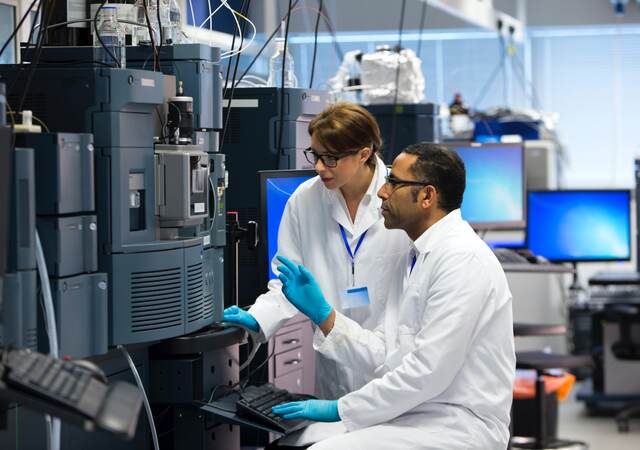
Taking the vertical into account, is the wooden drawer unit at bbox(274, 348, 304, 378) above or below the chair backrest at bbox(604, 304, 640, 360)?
above

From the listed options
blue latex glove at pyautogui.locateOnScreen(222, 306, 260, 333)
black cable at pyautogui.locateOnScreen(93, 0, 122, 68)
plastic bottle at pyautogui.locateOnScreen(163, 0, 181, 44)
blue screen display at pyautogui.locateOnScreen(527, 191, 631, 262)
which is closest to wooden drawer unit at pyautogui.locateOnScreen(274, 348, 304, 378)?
blue latex glove at pyautogui.locateOnScreen(222, 306, 260, 333)

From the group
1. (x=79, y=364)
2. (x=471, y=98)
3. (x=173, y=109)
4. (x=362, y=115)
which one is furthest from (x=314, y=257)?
(x=471, y=98)

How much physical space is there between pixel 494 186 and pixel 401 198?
250 centimetres

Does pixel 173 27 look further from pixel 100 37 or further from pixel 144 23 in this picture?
pixel 100 37

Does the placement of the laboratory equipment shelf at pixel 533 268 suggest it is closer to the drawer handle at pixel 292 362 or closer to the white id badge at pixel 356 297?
the drawer handle at pixel 292 362

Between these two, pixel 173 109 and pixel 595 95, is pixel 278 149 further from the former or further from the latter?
pixel 595 95

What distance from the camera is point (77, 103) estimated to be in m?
2.15

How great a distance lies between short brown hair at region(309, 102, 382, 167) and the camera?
2.56m

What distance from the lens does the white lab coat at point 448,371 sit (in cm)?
215

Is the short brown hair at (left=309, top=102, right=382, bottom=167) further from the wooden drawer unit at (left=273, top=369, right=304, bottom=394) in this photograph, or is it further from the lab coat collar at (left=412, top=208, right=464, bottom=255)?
the wooden drawer unit at (left=273, top=369, right=304, bottom=394)

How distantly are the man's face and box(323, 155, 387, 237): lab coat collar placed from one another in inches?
11.3

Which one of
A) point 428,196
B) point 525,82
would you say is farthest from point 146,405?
point 525,82

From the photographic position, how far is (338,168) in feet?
8.46

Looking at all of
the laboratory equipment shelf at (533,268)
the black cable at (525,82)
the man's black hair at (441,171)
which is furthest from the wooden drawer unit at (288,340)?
the black cable at (525,82)
